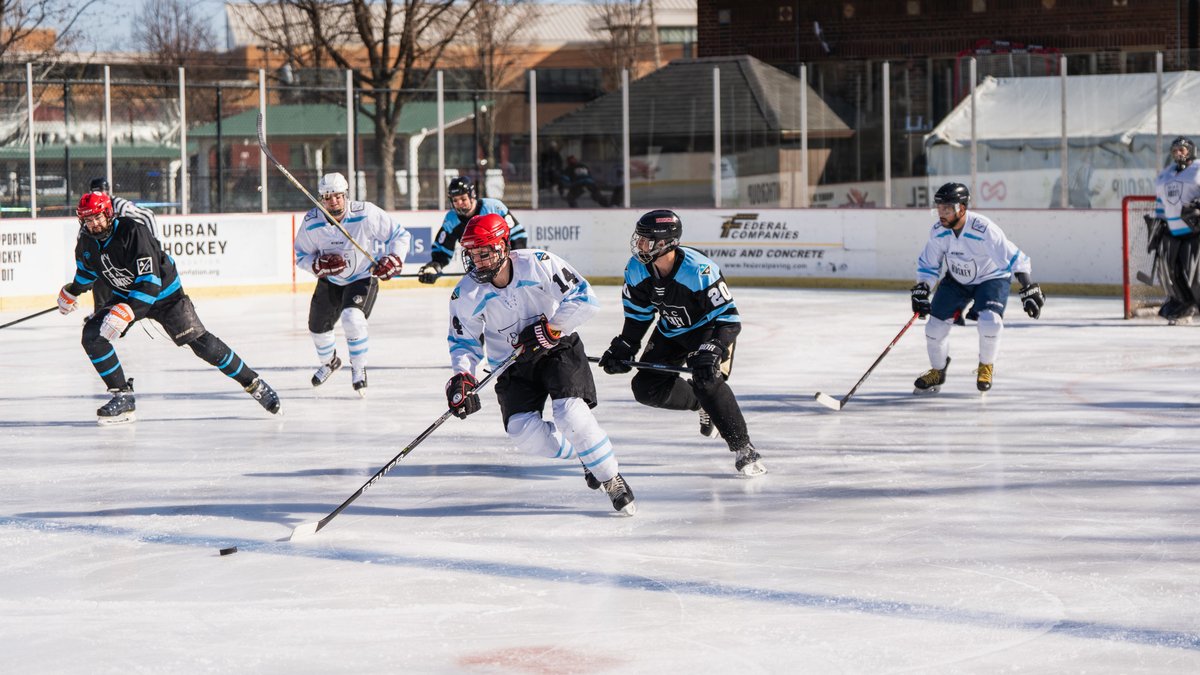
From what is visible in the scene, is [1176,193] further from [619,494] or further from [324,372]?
[619,494]

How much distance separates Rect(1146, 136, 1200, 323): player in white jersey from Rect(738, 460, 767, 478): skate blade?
21.2ft

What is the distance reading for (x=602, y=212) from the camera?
17047mm

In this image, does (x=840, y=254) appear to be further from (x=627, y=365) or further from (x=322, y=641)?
(x=322, y=641)

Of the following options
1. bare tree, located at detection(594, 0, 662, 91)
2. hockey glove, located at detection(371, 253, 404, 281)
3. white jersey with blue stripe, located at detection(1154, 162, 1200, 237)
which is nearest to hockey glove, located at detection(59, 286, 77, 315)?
hockey glove, located at detection(371, 253, 404, 281)

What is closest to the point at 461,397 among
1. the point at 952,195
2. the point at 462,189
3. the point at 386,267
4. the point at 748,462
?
the point at 748,462

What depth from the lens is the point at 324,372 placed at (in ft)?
29.1

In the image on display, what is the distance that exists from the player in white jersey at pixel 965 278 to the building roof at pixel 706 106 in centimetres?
869

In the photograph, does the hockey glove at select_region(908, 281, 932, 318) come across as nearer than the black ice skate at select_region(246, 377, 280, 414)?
No

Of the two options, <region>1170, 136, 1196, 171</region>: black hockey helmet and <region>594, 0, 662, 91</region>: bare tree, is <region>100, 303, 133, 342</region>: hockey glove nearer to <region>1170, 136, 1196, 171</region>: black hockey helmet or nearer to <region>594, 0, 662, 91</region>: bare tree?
<region>1170, 136, 1196, 171</region>: black hockey helmet

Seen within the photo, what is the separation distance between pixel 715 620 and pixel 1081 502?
80.0 inches

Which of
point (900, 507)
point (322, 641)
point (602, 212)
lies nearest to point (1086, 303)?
point (602, 212)

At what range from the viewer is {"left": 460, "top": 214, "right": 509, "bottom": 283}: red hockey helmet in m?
4.91

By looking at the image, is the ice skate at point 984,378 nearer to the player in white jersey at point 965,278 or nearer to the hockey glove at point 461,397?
the player in white jersey at point 965,278

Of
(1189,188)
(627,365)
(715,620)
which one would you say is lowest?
(715,620)
